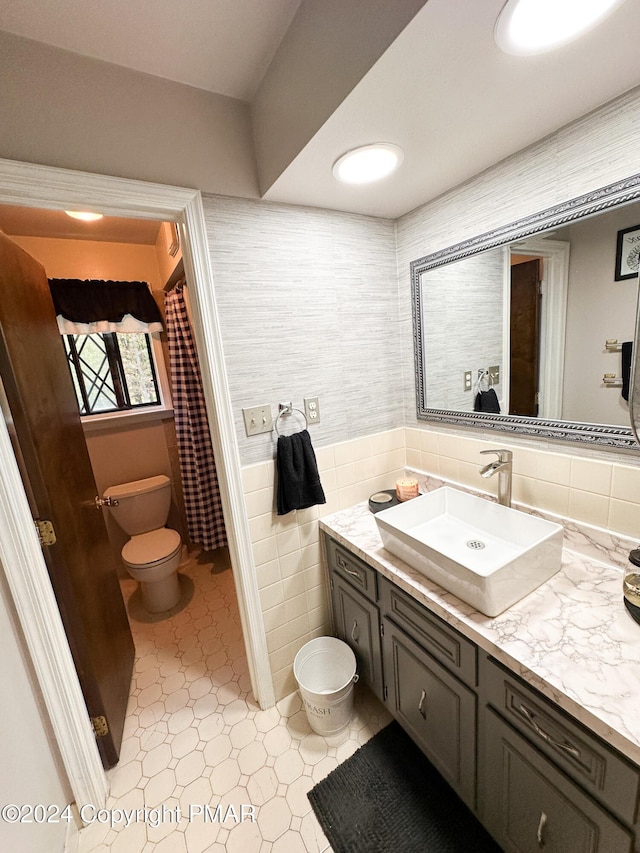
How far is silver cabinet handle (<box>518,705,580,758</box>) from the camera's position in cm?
72

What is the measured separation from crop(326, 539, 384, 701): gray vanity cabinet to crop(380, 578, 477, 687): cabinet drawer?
0.09m

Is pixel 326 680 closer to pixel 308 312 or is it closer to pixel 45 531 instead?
pixel 45 531

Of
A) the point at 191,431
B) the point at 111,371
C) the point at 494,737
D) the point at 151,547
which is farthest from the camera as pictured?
the point at 111,371

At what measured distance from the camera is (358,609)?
1.40 metres

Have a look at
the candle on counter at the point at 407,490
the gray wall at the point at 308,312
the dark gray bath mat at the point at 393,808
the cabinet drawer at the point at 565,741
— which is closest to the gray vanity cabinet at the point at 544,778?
the cabinet drawer at the point at 565,741

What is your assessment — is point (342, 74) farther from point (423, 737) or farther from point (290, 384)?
point (423, 737)

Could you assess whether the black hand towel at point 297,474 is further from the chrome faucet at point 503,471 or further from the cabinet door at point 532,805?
the cabinet door at point 532,805

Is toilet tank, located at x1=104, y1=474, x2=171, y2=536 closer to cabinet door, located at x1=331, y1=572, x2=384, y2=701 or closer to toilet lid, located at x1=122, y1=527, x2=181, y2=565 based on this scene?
toilet lid, located at x1=122, y1=527, x2=181, y2=565

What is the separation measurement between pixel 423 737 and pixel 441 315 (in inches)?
63.2

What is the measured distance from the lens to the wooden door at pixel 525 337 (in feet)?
3.83

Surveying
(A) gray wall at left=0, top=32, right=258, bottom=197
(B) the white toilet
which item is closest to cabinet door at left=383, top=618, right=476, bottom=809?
(B) the white toilet

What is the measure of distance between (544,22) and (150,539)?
8.97 feet

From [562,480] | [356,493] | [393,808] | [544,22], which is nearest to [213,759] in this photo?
[393,808]

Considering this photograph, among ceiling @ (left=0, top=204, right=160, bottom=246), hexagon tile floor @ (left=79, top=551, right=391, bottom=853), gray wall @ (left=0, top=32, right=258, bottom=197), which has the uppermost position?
ceiling @ (left=0, top=204, right=160, bottom=246)
